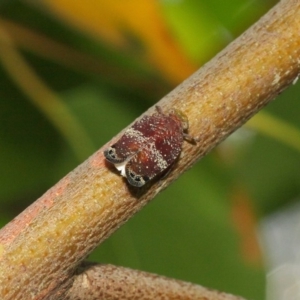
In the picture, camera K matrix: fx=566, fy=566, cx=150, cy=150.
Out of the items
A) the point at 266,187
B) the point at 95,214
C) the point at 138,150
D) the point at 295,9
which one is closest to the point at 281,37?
the point at 295,9

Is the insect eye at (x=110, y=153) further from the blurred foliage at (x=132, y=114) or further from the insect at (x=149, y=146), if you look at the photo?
the blurred foliage at (x=132, y=114)

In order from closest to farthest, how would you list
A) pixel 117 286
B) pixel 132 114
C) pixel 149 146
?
pixel 117 286, pixel 149 146, pixel 132 114

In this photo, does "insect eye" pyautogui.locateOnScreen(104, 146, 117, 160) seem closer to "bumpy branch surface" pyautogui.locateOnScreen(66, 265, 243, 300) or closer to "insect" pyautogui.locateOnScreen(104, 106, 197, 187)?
"insect" pyautogui.locateOnScreen(104, 106, 197, 187)

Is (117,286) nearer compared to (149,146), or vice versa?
(117,286)

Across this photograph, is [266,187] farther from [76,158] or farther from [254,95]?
[254,95]

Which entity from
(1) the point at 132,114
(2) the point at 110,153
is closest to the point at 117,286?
(2) the point at 110,153

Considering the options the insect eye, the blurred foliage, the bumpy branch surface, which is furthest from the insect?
the blurred foliage

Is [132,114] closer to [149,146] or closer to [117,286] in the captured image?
[149,146]
